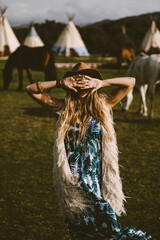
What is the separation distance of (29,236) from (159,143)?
13.3 feet

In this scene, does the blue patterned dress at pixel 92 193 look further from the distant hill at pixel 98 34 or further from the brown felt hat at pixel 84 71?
the distant hill at pixel 98 34

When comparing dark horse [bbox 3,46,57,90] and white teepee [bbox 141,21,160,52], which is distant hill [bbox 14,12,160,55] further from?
dark horse [bbox 3,46,57,90]

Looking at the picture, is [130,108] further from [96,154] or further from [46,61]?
[96,154]

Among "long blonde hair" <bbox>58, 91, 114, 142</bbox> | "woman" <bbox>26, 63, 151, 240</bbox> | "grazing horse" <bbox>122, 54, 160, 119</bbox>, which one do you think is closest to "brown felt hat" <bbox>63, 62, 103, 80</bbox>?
Result: "woman" <bbox>26, 63, 151, 240</bbox>

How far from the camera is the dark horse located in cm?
1366

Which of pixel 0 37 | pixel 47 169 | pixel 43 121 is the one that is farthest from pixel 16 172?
pixel 0 37

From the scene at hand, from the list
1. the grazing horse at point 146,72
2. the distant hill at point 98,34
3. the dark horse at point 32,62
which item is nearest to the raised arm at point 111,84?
the grazing horse at point 146,72

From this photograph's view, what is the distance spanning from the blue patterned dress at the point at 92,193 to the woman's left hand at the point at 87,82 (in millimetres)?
297

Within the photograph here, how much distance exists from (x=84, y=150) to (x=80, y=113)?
321 millimetres

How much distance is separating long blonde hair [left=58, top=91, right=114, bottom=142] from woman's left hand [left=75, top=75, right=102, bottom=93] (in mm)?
87

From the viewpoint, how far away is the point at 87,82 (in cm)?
238

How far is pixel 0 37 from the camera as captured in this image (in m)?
28.4

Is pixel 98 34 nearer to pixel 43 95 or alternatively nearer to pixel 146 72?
pixel 146 72

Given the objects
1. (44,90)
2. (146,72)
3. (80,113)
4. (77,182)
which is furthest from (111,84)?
(146,72)
